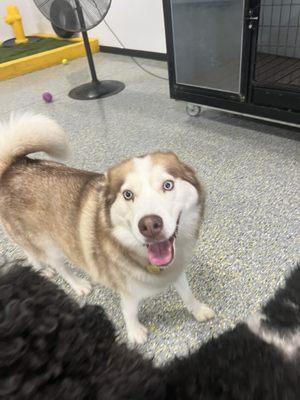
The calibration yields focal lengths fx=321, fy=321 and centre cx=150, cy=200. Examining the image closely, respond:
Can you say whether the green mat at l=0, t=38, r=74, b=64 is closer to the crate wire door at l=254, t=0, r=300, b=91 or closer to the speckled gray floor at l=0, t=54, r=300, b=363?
the speckled gray floor at l=0, t=54, r=300, b=363

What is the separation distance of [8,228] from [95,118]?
1.56m

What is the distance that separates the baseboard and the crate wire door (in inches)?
45.2

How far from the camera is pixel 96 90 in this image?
113 inches

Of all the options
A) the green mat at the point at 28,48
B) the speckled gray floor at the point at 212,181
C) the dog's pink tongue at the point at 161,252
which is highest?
the dog's pink tongue at the point at 161,252

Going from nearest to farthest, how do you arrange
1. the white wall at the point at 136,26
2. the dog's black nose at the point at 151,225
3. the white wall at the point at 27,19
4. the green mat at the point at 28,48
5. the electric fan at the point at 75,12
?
1. the dog's black nose at the point at 151,225
2. the electric fan at the point at 75,12
3. the white wall at the point at 136,26
4. the green mat at the point at 28,48
5. the white wall at the point at 27,19

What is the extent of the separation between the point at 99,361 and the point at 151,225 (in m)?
0.34

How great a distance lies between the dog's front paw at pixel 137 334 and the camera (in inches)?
40.6

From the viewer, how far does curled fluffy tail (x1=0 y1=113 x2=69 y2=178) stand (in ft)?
3.52

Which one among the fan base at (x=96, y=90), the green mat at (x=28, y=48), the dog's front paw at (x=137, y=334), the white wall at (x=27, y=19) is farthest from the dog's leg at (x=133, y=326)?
the white wall at (x=27, y=19)

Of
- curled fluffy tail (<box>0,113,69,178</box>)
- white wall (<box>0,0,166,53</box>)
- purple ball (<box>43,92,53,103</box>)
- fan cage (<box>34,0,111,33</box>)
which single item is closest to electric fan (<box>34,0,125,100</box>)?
fan cage (<box>34,0,111,33</box>)

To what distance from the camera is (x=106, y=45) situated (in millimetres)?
3947

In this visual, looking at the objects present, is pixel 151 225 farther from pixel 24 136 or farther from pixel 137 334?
pixel 24 136

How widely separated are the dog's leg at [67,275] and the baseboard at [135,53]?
2577mm

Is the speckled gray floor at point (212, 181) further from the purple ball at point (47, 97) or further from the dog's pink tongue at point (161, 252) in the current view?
the dog's pink tongue at point (161, 252)
